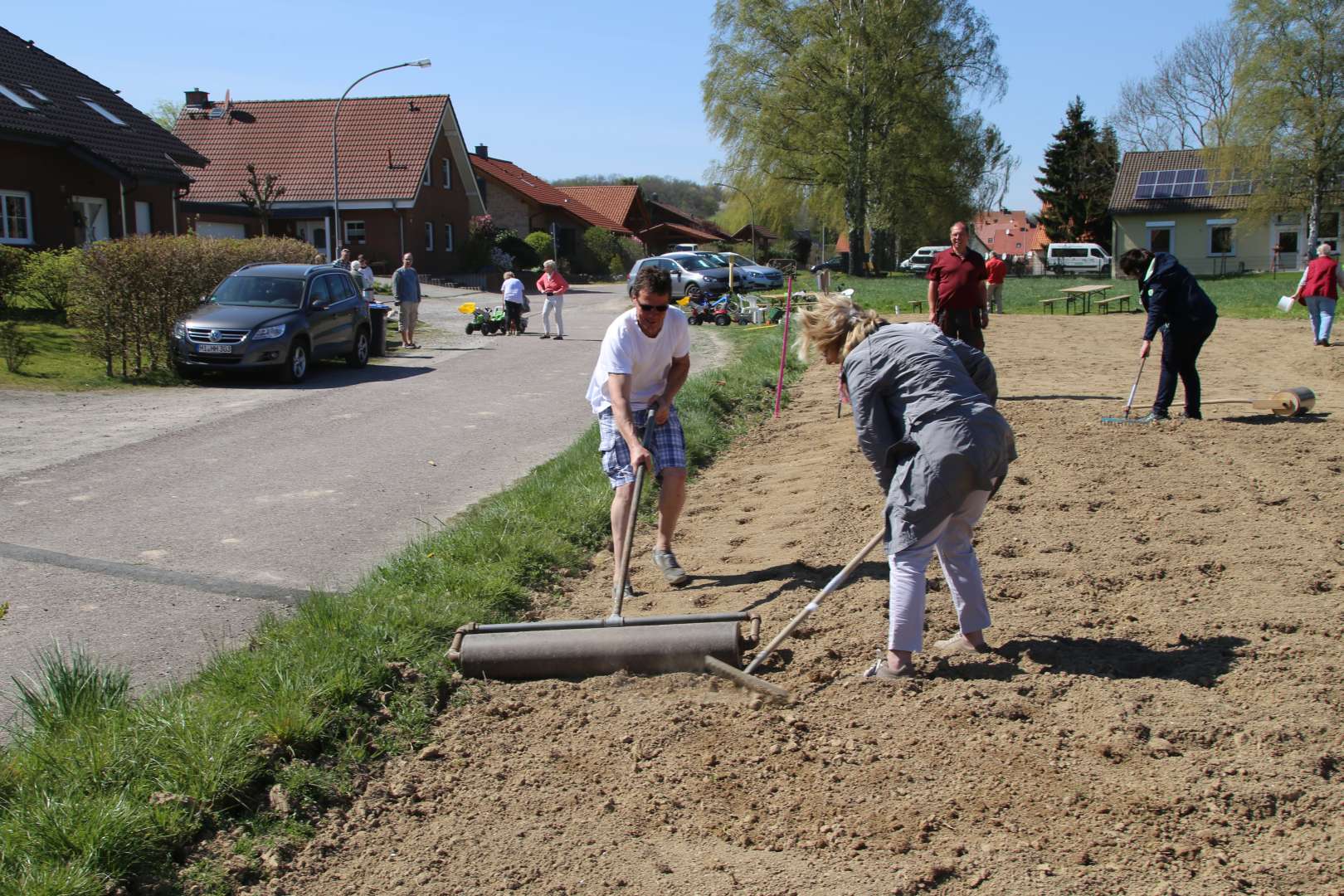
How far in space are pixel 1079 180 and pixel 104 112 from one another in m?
54.5

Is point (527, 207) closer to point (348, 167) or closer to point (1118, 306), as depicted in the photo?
point (348, 167)

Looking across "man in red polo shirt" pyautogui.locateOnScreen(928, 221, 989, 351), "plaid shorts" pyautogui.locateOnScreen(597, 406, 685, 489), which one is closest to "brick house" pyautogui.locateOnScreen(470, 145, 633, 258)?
"man in red polo shirt" pyautogui.locateOnScreen(928, 221, 989, 351)

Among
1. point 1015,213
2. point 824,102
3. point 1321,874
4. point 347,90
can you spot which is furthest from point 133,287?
point 1015,213

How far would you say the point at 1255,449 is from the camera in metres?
9.19

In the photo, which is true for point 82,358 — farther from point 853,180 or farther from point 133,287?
point 853,180

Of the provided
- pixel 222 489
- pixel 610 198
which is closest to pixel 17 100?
pixel 222 489

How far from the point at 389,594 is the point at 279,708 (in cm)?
161

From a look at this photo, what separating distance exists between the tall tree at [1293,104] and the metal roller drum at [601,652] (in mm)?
54964

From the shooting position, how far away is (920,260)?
68000 mm

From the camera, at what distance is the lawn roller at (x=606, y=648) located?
4891 millimetres

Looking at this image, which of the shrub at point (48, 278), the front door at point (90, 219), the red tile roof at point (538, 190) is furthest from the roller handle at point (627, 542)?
the red tile roof at point (538, 190)

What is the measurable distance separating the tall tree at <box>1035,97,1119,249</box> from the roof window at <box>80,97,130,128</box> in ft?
176

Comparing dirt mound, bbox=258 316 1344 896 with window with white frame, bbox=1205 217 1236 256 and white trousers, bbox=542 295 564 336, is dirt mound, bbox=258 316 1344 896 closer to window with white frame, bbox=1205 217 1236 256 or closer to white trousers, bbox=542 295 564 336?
white trousers, bbox=542 295 564 336

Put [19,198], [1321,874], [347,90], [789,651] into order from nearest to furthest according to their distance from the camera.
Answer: [1321,874]
[789,651]
[19,198]
[347,90]
